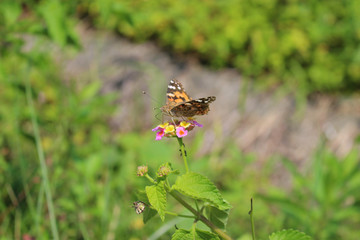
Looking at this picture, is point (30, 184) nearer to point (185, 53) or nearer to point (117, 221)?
point (117, 221)

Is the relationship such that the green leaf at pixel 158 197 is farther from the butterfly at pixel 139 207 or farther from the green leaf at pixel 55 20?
the green leaf at pixel 55 20

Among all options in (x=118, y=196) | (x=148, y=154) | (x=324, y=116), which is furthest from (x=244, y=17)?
(x=118, y=196)

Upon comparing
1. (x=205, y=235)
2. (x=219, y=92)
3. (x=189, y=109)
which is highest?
(x=219, y=92)

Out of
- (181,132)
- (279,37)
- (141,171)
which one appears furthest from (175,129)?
(279,37)

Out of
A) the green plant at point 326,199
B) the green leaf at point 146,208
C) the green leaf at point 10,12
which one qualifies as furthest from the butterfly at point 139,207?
the green leaf at point 10,12

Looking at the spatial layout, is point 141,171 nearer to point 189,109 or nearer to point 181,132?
point 181,132

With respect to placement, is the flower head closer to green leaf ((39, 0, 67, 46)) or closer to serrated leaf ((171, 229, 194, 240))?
serrated leaf ((171, 229, 194, 240))
